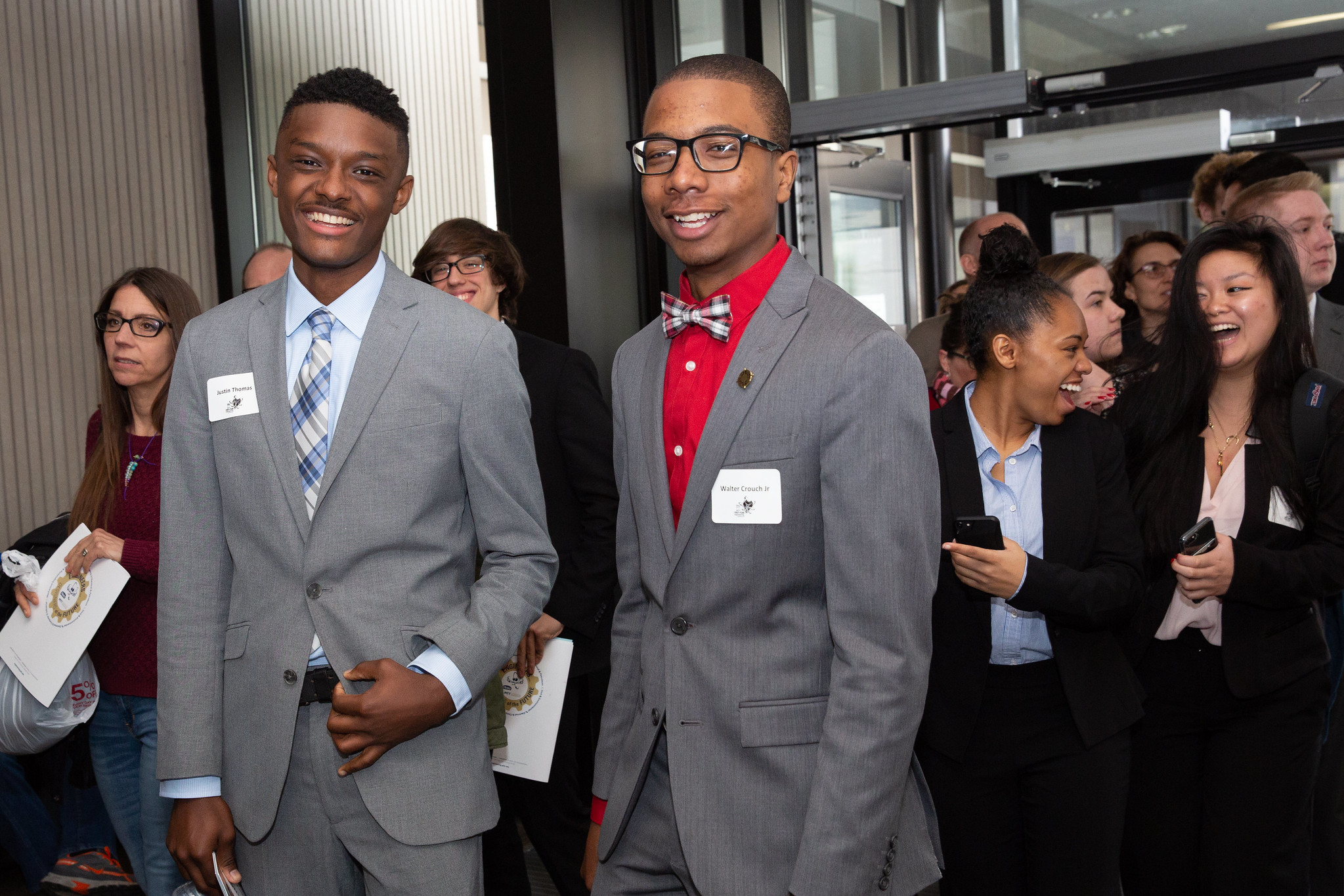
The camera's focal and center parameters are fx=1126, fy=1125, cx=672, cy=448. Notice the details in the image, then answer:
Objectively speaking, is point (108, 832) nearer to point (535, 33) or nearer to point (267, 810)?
point (267, 810)

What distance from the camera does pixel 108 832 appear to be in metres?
3.56

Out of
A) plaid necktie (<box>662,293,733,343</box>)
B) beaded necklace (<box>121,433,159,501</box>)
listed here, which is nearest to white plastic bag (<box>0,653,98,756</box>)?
beaded necklace (<box>121,433,159,501</box>)

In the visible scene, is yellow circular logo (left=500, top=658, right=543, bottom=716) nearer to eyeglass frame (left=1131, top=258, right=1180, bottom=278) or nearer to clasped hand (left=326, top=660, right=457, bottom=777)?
clasped hand (left=326, top=660, right=457, bottom=777)

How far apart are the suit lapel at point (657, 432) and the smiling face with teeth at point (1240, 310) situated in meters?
1.52

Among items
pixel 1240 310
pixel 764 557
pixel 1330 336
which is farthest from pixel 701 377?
pixel 1330 336

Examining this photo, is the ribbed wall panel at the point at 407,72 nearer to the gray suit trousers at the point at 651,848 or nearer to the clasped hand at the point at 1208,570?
the clasped hand at the point at 1208,570

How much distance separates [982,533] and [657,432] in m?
0.83

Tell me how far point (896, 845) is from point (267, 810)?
901mm

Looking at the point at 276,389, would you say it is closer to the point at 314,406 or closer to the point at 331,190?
the point at 314,406

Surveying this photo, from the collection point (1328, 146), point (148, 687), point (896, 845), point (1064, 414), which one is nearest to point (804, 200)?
point (1328, 146)

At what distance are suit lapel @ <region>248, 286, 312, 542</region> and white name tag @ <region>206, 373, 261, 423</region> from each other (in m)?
0.01

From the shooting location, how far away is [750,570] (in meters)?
1.51

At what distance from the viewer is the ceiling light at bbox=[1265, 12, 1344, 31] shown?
13.8 ft

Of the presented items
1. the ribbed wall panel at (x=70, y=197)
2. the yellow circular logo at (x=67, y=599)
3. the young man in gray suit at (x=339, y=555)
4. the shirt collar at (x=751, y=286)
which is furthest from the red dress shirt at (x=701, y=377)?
the ribbed wall panel at (x=70, y=197)
